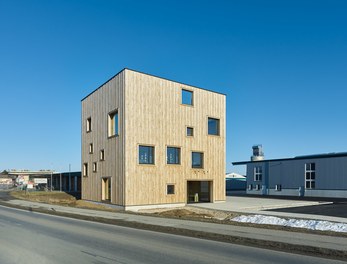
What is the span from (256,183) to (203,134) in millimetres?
25266

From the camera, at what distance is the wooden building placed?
88.4 ft

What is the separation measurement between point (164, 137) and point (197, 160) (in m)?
4.36

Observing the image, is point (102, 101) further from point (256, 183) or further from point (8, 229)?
point (256, 183)

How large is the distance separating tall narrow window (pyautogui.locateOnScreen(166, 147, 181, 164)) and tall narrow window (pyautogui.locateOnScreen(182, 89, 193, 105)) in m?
4.36

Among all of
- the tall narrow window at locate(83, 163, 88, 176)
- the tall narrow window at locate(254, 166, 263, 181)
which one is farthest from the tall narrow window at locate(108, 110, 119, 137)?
the tall narrow window at locate(254, 166, 263, 181)

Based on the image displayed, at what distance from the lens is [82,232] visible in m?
13.8

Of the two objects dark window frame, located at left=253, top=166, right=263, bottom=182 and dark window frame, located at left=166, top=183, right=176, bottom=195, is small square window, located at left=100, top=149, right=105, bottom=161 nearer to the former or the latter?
dark window frame, located at left=166, top=183, right=176, bottom=195

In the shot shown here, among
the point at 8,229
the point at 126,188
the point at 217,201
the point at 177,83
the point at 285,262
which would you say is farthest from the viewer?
the point at 217,201

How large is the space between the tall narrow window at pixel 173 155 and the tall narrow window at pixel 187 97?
14.3ft

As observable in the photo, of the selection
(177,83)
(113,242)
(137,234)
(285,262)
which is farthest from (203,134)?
(285,262)

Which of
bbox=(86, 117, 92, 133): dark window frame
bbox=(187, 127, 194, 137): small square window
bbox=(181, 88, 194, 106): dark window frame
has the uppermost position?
bbox=(181, 88, 194, 106): dark window frame

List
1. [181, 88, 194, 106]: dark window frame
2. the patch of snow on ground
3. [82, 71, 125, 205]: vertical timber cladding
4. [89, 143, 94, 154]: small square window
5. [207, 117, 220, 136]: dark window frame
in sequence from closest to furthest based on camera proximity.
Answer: the patch of snow on ground < [82, 71, 125, 205]: vertical timber cladding < [181, 88, 194, 106]: dark window frame < [207, 117, 220, 136]: dark window frame < [89, 143, 94, 154]: small square window

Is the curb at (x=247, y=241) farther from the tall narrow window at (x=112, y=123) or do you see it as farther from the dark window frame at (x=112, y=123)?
the tall narrow window at (x=112, y=123)

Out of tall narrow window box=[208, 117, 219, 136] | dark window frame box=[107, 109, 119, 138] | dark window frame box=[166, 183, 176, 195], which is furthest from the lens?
tall narrow window box=[208, 117, 219, 136]
